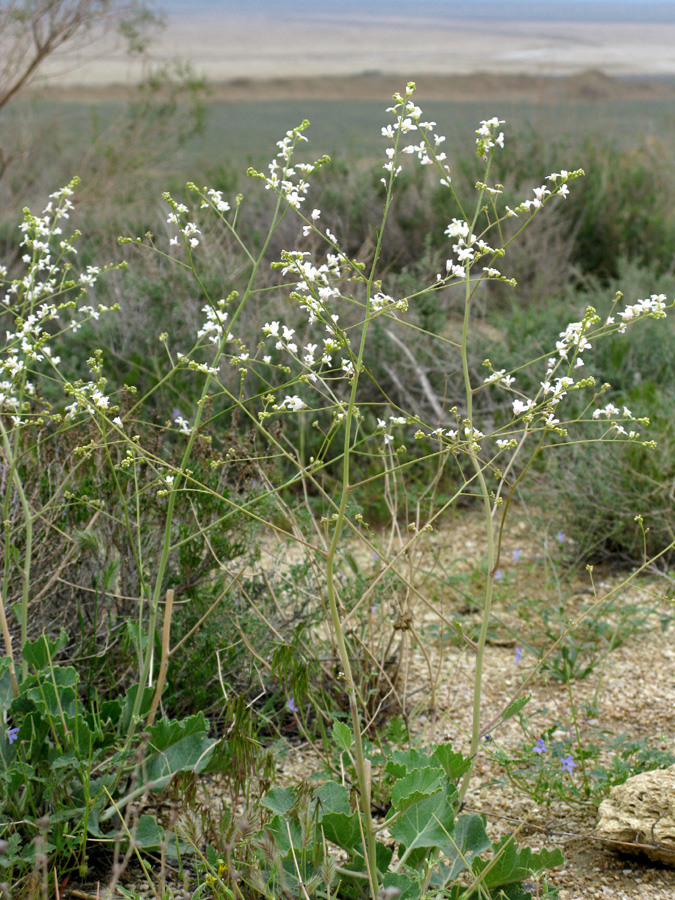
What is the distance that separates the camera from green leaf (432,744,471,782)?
68.4 inches

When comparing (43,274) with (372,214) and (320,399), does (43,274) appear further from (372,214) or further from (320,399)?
(372,214)

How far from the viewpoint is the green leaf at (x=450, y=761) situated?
5.70 feet

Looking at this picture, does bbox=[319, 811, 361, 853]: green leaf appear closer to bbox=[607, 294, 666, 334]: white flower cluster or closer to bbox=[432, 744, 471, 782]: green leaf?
bbox=[432, 744, 471, 782]: green leaf

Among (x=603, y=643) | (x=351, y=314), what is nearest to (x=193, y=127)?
(x=351, y=314)

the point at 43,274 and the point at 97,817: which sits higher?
the point at 43,274

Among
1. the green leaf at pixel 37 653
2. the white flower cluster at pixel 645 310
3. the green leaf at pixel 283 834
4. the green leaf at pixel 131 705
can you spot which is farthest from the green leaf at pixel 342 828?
the white flower cluster at pixel 645 310

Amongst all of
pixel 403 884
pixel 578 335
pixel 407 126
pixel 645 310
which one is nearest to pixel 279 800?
pixel 403 884

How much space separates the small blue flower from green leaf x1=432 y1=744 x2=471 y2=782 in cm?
47

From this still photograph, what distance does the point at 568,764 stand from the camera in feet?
7.14

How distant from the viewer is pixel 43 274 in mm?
5961

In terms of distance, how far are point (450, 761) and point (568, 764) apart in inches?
22.5

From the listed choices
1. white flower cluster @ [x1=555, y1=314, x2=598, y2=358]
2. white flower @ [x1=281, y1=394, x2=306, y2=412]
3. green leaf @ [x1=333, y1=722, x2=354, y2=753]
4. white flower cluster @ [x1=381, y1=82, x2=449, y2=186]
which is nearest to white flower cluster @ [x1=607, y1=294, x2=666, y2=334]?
white flower cluster @ [x1=555, y1=314, x2=598, y2=358]

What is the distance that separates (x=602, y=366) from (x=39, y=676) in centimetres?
375

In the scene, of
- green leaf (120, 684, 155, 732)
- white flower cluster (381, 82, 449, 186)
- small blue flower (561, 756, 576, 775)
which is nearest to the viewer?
white flower cluster (381, 82, 449, 186)
